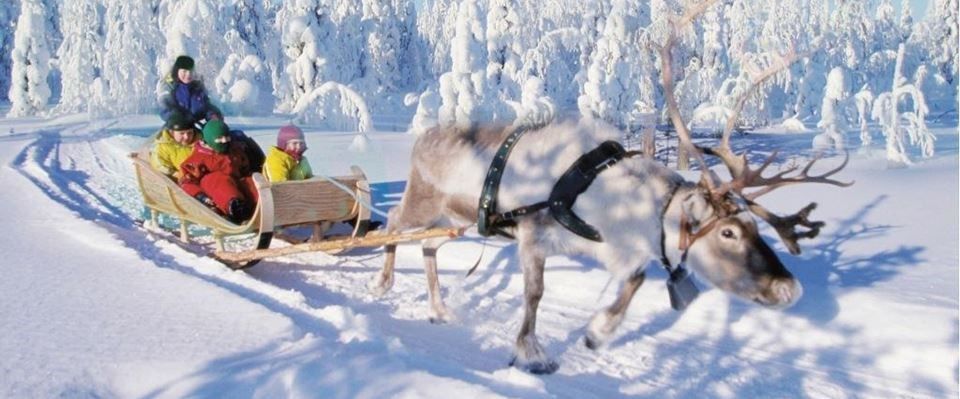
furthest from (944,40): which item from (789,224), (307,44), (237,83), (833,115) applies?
(789,224)

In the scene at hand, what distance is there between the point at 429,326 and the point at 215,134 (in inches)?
121

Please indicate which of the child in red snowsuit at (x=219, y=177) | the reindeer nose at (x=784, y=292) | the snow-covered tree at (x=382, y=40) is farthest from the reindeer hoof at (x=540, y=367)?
the snow-covered tree at (x=382, y=40)

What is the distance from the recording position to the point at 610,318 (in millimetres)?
4227

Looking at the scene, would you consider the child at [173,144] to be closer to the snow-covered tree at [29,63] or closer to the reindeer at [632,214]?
the reindeer at [632,214]

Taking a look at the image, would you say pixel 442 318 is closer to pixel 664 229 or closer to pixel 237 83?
pixel 664 229

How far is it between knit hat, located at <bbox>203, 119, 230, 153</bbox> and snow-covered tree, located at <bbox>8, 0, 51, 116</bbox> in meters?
36.4

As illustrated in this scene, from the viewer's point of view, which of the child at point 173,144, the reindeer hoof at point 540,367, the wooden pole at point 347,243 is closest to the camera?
the reindeer hoof at point 540,367

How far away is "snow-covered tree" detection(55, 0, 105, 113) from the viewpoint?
36.4m

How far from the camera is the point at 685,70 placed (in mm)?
28594

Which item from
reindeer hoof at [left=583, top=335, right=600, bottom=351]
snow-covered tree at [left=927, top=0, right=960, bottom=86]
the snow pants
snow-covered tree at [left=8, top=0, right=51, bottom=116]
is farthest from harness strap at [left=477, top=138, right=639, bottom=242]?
snow-covered tree at [left=927, top=0, right=960, bottom=86]

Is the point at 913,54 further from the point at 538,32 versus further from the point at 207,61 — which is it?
the point at 207,61

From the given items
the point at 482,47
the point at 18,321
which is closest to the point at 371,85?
the point at 482,47

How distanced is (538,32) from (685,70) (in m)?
11.3

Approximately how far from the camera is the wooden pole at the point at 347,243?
4641mm
